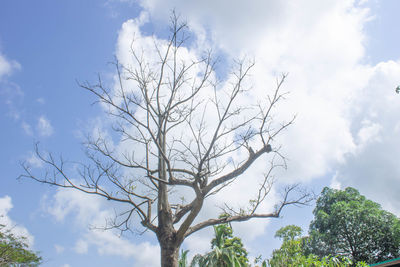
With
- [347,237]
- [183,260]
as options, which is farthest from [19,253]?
[347,237]

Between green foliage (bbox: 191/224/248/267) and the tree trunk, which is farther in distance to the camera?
green foliage (bbox: 191/224/248/267)

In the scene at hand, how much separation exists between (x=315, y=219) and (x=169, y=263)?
23.2m

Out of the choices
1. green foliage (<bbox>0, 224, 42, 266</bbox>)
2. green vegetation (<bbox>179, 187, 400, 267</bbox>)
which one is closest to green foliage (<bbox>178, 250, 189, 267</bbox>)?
green vegetation (<bbox>179, 187, 400, 267</bbox>)

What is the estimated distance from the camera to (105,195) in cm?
585

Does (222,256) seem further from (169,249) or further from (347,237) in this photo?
(169,249)

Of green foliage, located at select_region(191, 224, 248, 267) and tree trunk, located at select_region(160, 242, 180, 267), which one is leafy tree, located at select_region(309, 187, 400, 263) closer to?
green foliage, located at select_region(191, 224, 248, 267)

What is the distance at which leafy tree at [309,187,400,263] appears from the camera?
70.9 ft

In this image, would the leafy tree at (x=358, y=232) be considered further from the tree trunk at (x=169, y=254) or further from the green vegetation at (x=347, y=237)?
the tree trunk at (x=169, y=254)

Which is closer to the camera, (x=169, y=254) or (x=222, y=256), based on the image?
(x=169, y=254)

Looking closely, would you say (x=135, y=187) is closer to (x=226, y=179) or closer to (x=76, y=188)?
(x=76, y=188)

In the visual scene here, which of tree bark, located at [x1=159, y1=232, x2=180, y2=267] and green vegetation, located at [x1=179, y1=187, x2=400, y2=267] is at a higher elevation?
green vegetation, located at [x1=179, y1=187, x2=400, y2=267]

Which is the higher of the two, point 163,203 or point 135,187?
point 135,187

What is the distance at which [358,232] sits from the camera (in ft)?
73.8

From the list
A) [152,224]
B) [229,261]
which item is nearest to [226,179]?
[152,224]
